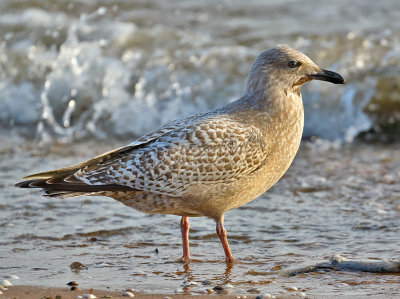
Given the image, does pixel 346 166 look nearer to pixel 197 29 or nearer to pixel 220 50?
pixel 220 50

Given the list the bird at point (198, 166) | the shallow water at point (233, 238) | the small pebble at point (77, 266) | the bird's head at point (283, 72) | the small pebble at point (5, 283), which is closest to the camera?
the small pebble at point (5, 283)

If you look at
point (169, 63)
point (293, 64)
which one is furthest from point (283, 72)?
point (169, 63)

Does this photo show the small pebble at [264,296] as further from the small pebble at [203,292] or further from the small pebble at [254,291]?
the small pebble at [203,292]

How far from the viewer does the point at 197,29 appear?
44.7ft

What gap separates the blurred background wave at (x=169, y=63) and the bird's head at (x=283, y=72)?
435 cm

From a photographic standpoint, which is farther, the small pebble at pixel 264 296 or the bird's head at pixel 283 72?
the bird's head at pixel 283 72

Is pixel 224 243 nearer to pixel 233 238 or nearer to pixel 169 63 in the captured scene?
pixel 233 238

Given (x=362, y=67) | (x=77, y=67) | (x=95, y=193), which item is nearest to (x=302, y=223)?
(x=95, y=193)

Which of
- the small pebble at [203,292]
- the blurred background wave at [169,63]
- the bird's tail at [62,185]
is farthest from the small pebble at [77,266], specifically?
the blurred background wave at [169,63]

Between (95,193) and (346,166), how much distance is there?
3779 millimetres

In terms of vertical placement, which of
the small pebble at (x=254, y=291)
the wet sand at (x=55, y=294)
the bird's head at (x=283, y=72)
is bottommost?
the wet sand at (x=55, y=294)

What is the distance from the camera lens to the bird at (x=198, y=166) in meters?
5.40

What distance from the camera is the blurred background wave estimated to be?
10.8m

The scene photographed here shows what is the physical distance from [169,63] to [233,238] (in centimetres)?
614
